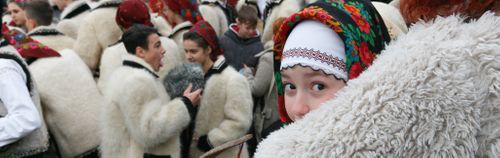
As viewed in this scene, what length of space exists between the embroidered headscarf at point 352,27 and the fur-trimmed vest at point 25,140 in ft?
6.89

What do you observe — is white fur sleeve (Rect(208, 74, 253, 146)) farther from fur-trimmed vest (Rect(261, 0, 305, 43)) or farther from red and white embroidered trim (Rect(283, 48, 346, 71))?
red and white embroidered trim (Rect(283, 48, 346, 71))

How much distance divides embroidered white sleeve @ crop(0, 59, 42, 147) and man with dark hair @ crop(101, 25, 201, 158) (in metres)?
0.59

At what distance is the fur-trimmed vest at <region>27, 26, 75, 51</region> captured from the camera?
4873 mm

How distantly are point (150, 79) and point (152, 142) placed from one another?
39 cm

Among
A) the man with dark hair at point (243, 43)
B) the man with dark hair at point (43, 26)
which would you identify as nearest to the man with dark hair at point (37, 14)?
the man with dark hair at point (43, 26)

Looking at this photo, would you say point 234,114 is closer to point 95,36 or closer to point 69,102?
point 69,102

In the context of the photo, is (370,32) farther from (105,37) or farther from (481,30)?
(105,37)

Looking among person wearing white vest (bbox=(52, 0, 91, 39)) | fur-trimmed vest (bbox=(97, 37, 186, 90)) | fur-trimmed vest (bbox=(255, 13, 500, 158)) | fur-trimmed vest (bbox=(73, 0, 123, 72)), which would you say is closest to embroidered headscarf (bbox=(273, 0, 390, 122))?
fur-trimmed vest (bbox=(255, 13, 500, 158))

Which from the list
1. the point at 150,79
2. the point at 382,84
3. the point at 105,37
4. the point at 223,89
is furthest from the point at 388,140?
the point at 105,37

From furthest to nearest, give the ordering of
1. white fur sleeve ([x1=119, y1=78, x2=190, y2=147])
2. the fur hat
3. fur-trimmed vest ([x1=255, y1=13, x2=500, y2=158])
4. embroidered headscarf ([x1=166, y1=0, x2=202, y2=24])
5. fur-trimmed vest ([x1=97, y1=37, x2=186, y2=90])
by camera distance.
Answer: embroidered headscarf ([x1=166, y1=0, x2=202, y2=24]), fur-trimmed vest ([x1=97, y1=37, x2=186, y2=90]), the fur hat, white fur sleeve ([x1=119, y1=78, x2=190, y2=147]), fur-trimmed vest ([x1=255, y1=13, x2=500, y2=158])

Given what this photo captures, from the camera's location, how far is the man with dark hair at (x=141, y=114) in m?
3.54

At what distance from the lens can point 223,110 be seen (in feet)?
13.1

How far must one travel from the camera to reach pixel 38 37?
490 centimetres

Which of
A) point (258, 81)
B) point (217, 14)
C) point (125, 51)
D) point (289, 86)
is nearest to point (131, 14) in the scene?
point (125, 51)
